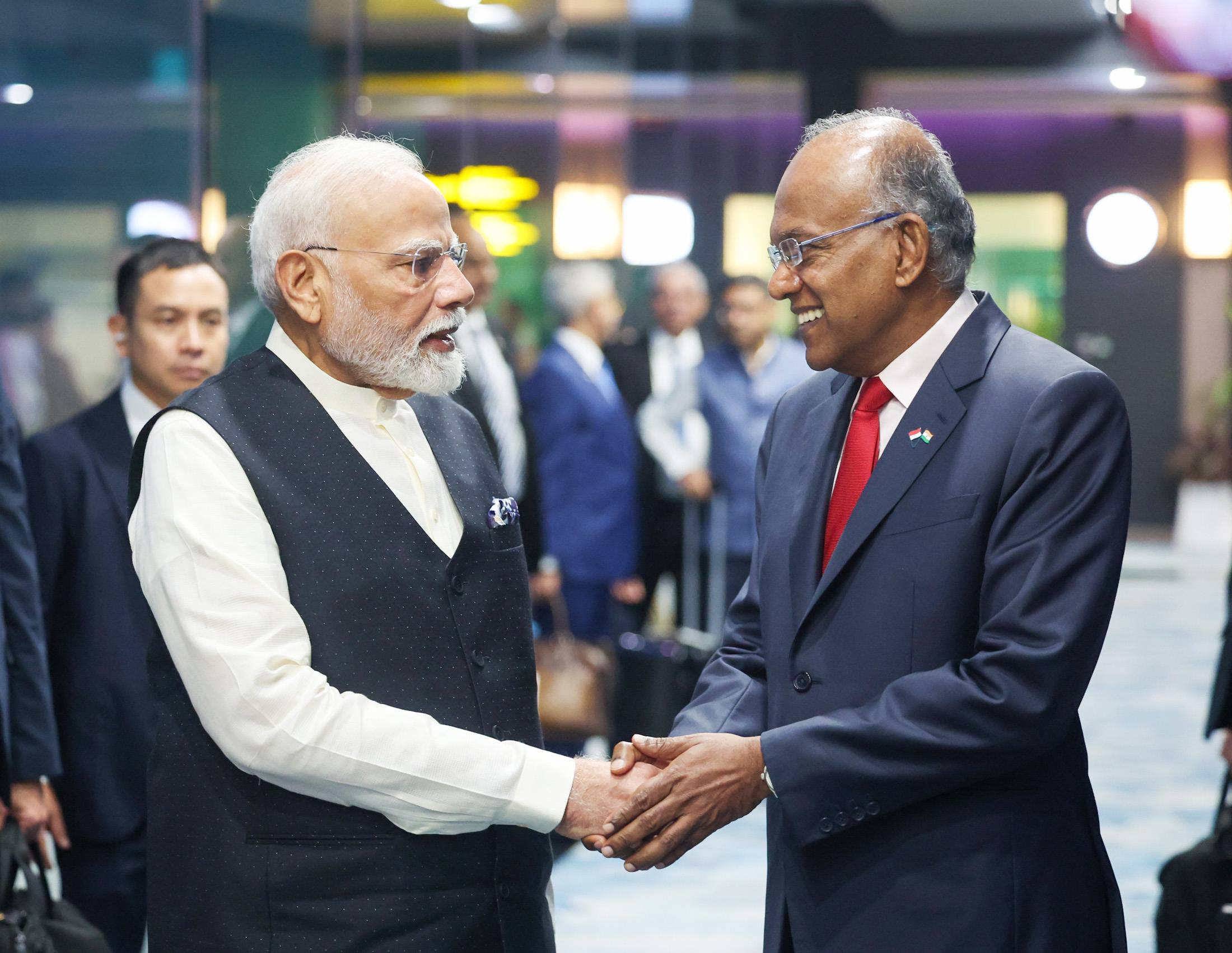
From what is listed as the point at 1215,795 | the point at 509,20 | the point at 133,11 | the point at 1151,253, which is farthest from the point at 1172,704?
the point at 1151,253

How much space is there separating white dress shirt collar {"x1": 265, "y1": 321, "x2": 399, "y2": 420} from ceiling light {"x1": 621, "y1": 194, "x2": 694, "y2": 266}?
28.5 ft

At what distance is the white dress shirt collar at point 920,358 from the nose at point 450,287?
0.60 metres

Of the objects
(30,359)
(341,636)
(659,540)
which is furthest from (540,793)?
(659,540)

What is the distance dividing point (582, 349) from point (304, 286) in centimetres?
395

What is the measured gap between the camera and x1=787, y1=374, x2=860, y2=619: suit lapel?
1.97 metres

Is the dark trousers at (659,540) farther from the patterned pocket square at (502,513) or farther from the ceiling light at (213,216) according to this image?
the patterned pocket square at (502,513)

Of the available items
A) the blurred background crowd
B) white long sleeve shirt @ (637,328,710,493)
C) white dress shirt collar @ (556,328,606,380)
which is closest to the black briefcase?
the blurred background crowd

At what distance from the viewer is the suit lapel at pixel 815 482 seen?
1.97 m

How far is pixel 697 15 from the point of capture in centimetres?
1232

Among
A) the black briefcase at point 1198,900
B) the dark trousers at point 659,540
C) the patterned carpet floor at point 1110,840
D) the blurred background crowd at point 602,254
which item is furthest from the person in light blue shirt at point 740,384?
the black briefcase at point 1198,900

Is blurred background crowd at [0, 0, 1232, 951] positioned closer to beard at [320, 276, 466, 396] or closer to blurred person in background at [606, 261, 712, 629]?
blurred person in background at [606, 261, 712, 629]

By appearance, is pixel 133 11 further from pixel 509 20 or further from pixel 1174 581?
pixel 1174 581

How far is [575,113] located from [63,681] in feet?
26.2

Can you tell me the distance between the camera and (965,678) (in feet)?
5.83
